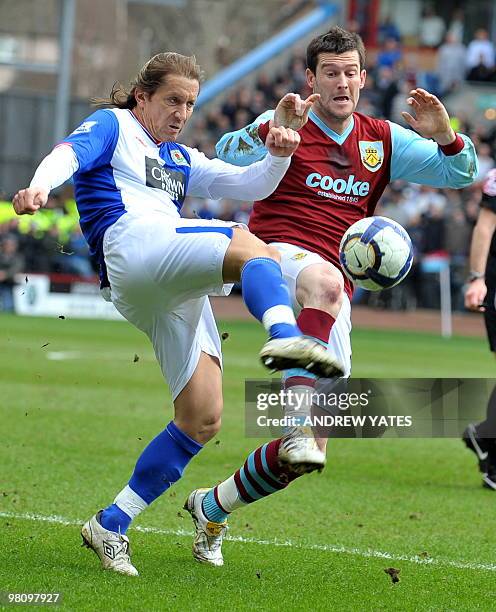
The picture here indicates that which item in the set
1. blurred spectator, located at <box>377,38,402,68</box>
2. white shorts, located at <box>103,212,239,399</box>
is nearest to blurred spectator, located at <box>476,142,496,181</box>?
blurred spectator, located at <box>377,38,402,68</box>

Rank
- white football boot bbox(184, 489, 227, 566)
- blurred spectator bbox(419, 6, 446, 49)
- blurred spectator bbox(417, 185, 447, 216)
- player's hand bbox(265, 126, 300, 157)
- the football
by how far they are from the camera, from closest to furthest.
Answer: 1. the football
2. player's hand bbox(265, 126, 300, 157)
3. white football boot bbox(184, 489, 227, 566)
4. blurred spectator bbox(417, 185, 447, 216)
5. blurred spectator bbox(419, 6, 446, 49)

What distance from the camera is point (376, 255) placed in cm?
563

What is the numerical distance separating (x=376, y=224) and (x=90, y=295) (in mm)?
17667

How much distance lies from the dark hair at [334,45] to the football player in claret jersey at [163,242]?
645mm

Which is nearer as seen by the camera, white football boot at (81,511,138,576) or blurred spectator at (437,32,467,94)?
white football boot at (81,511,138,576)

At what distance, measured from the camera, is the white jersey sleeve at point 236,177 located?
5973 millimetres

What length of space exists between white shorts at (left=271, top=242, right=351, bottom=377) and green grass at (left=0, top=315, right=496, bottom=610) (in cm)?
102

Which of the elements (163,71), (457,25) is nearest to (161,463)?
(163,71)

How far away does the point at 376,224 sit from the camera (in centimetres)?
573

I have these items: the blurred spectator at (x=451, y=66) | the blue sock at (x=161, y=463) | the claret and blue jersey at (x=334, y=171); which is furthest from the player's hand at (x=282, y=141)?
the blurred spectator at (x=451, y=66)

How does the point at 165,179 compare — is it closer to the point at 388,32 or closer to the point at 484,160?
the point at 484,160

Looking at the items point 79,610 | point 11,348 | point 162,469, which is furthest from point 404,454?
point 11,348

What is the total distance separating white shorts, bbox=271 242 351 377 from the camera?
227 inches

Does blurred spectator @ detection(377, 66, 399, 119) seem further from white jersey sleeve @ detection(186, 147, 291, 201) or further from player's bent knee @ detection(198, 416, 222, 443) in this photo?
player's bent knee @ detection(198, 416, 222, 443)
